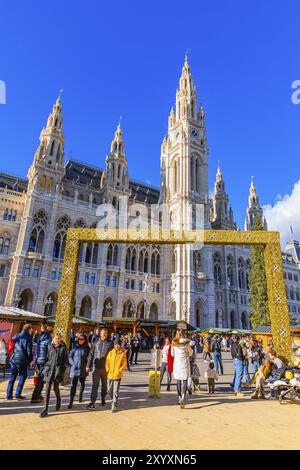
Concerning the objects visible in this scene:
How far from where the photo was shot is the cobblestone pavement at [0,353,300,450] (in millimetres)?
4367

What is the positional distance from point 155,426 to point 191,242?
761 centimetres

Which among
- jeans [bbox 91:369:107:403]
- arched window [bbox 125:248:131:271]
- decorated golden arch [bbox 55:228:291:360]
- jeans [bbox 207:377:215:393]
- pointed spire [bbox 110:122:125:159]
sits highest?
pointed spire [bbox 110:122:125:159]

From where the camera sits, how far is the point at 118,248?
41.7 meters

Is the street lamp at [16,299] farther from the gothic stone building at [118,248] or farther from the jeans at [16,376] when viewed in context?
the jeans at [16,376]

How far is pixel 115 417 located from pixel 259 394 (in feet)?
16.5

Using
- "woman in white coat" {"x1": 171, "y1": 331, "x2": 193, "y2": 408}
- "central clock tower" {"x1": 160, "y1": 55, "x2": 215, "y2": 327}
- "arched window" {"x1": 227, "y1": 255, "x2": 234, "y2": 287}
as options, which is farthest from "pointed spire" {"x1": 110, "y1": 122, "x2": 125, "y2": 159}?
"woman in white coat" {"x1": 171, "y1": 331, "x2": 193, "y2": 408}

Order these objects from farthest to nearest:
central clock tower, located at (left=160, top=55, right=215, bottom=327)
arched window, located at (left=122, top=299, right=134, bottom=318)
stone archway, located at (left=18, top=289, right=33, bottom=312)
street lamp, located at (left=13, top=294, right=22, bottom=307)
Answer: central clock tower, located at (left=160, top=55, right=215, bottom=327)
arched window, located at (left=122, top=299, right=134, bottom=318)
stone archway, located at (left=18, top=289, right=33, bottom=312)
street lamp, located at (left=13, top=294, right=22, bottom=307)

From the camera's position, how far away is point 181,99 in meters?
52.2

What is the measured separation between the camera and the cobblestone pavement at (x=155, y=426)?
14.3 ft

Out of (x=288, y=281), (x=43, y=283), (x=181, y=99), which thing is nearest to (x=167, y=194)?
(x=181, y=99)

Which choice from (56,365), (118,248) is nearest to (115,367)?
(56,365)

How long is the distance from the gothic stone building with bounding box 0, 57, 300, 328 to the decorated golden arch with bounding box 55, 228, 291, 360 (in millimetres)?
24265

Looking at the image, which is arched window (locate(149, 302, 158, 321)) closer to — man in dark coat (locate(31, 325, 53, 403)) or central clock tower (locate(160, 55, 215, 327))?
central clock tower (locate(160, 55, 215, 327))

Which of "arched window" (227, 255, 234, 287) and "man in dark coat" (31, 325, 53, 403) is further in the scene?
"arched window" (227, 255, 234, 287)
